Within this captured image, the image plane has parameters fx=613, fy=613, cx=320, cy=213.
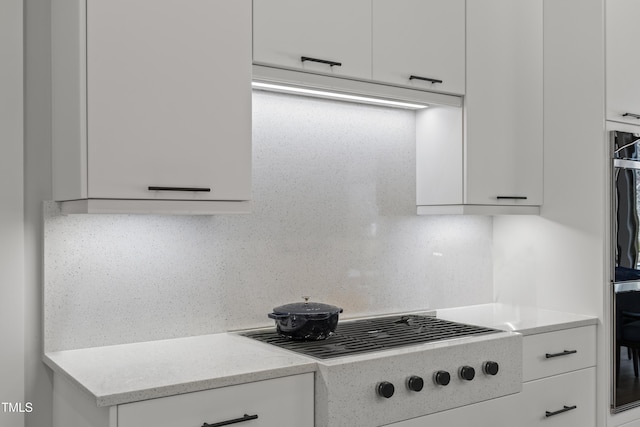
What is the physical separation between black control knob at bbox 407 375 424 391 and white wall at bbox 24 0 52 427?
3.96 feet

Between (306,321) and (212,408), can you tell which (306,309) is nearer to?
(306,321)

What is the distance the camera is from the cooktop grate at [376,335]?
207 cm

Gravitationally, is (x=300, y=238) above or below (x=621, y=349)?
above

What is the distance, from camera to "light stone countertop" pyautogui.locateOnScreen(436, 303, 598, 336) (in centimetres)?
260

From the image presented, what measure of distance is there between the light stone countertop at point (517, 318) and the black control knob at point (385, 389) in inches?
30.6

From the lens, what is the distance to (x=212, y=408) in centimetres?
171

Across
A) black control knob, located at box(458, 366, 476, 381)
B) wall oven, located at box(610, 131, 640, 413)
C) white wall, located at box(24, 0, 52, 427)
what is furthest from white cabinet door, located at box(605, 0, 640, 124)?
white wall, located at box(24, 0, 52, 427)

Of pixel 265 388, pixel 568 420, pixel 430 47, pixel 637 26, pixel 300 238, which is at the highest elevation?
pixel 637 26

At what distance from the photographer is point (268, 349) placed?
2092 mm

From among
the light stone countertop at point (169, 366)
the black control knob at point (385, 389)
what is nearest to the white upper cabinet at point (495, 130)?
the black control knob at point (385, 389)

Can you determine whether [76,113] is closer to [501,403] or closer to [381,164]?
[381,164]

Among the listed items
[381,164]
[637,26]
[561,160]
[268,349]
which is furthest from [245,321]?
[637,26]

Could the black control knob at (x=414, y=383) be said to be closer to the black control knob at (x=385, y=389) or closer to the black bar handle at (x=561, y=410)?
the black control knob at (x=385, y=389)

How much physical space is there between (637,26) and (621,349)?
1.52 metres
